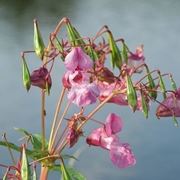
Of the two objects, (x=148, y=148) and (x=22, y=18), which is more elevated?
(x=22, y=18)

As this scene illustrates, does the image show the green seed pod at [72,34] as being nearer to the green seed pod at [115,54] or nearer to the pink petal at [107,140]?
the green seed pod at [115,54]

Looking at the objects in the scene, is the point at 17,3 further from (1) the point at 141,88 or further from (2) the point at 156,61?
(1) the point at 141,88

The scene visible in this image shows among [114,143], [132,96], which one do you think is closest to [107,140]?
[114,143]

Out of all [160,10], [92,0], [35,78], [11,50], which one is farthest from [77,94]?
[92,0]

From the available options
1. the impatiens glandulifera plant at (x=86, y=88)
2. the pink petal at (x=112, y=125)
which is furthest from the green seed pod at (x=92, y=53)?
the pink petal at (x=112, y=125)

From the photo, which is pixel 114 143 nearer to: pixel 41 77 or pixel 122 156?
pixel 122 156

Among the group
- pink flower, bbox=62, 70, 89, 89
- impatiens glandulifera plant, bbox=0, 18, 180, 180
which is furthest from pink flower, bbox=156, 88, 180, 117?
pink flower, bbox=62, 70, 89, 89
